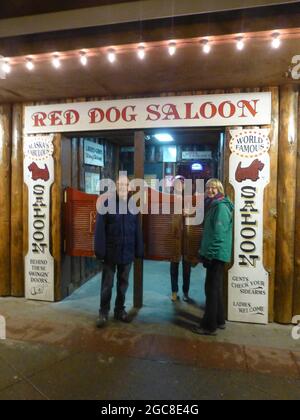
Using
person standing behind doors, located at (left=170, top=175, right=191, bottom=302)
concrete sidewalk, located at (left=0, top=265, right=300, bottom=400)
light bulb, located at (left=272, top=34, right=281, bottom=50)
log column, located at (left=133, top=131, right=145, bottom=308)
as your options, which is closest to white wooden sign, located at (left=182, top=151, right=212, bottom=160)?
person standing behind doors, located at (left=170, top=175, right=191, bottom=302)

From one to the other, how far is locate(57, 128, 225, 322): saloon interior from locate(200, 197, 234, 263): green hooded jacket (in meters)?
0.84

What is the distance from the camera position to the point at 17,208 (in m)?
4.98

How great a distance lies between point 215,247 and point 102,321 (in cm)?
175

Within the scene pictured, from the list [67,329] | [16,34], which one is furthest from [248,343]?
[16,34]

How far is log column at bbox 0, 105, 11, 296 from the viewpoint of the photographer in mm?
4938

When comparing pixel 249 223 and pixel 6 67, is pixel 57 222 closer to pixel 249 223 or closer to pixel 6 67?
pixel 6 67

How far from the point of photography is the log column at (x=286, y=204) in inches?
157

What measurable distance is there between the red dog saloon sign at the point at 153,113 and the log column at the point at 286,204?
25cm

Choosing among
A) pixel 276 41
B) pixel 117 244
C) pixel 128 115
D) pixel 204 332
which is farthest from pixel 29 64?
pixel 204 332

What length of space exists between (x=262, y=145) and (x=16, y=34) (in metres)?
3.14

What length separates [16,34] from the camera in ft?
10.8

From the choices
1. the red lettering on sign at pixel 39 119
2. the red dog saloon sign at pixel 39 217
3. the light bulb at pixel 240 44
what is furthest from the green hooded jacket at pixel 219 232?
the red lettering on sign at pixel 39 119

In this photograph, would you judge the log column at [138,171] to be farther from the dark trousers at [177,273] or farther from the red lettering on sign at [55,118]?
the red lettering on sign at [55,118]

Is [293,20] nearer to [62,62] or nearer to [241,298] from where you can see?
[62,62]
